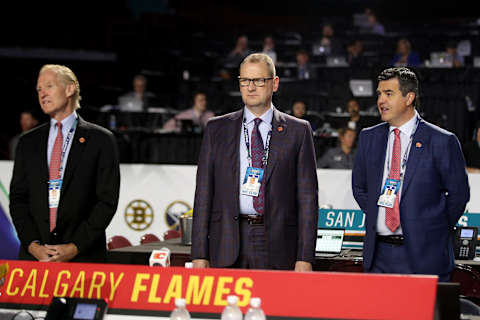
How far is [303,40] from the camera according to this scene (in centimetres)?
1428

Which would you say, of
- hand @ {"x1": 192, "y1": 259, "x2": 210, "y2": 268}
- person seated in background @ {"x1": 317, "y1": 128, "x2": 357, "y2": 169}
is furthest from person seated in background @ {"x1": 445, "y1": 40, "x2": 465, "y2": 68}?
hand @ {"x1": 192, "y1": 259, "x2": 210, "y2": 268}

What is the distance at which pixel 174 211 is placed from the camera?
24.3ft

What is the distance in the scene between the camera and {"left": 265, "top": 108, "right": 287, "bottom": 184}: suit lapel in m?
3.47

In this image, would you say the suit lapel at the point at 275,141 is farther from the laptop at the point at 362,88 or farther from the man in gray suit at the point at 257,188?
the laptop at the point at 362,88

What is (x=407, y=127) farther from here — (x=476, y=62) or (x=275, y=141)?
(x=476, y=62)

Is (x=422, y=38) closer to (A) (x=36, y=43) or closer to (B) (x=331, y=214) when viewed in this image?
(A) (x=36, y=43)

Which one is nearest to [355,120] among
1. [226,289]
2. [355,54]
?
[355,54]

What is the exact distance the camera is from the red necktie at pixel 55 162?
3.82 m

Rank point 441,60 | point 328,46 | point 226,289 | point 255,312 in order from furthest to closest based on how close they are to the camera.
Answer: point 328,46, point 441,60, point 226,289, point 255,312

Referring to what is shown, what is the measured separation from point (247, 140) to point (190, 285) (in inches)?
46.7

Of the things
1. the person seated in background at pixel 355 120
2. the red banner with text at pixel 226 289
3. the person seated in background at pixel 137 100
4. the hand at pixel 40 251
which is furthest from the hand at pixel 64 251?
the person seated in background at pixel 137 100

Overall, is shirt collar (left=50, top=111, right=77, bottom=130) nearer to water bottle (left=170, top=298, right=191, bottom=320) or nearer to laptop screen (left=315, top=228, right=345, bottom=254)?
water bottle (left=170, top=298, right=191, bottom=320)

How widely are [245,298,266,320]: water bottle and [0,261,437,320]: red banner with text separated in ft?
0.43

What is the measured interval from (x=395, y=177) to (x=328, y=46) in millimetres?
9713
